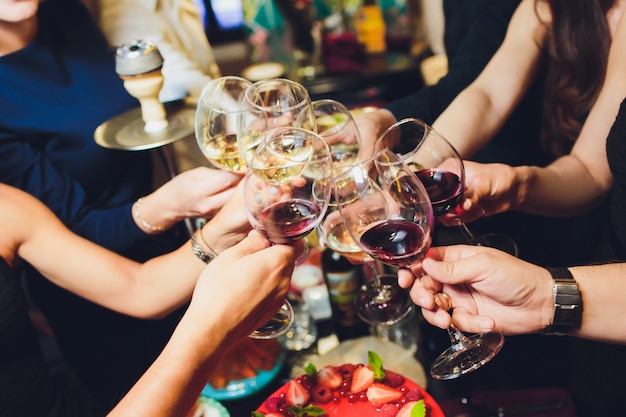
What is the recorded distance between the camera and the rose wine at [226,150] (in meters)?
1.30

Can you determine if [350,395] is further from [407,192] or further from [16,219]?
[16,219]

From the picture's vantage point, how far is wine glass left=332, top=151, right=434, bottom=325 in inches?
38.9

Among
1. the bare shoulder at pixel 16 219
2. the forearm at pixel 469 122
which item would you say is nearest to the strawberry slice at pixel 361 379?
the forearm at pixel 469 122

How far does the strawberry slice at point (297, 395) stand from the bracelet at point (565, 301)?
527 millimetres

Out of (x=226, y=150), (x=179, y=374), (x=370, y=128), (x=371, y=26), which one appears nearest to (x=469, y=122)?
(x=370, y=128)

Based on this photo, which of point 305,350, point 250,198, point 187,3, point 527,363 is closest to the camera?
point 250,198

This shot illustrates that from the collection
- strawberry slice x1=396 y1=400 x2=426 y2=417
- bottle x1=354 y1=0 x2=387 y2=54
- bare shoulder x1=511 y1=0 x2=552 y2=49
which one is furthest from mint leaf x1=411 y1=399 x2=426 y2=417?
bottle x1=354 y1=0 x2=387 y2=54

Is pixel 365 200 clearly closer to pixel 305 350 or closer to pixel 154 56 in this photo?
pixel 305 350

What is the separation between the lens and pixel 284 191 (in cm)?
100

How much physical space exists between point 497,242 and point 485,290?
51cm

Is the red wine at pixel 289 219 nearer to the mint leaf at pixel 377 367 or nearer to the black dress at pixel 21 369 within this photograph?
the mint leaf at pixel 377 367

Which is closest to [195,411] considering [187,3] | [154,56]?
[154,56]

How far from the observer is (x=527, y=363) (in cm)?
132

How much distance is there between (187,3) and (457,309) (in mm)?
2097
